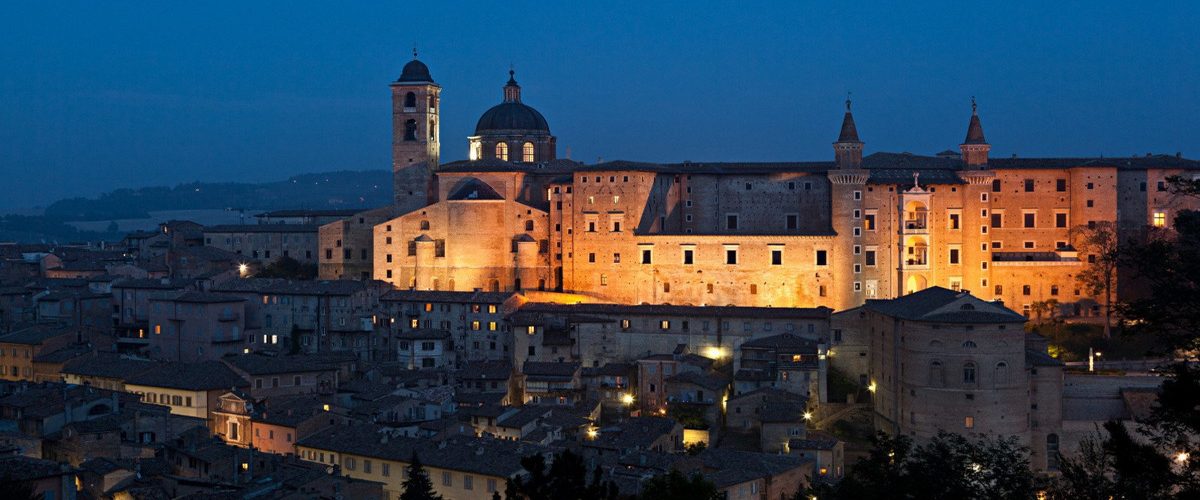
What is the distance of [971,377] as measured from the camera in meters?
37.2

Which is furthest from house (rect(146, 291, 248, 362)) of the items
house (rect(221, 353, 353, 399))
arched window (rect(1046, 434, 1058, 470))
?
arched window (rect(1046, 434, 1058, 470))

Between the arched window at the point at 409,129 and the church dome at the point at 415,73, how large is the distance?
6.75 feet

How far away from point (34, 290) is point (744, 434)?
34.1 meters

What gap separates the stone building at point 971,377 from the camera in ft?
122

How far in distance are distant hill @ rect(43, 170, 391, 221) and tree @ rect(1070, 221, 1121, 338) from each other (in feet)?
328

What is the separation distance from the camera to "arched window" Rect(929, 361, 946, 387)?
37469 millimetres

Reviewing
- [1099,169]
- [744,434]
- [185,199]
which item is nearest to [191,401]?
[744,434]

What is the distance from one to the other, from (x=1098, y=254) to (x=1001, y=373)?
17617 millimetres

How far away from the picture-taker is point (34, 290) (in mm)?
56500

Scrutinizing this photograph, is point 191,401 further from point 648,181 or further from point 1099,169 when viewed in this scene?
point 1099,169

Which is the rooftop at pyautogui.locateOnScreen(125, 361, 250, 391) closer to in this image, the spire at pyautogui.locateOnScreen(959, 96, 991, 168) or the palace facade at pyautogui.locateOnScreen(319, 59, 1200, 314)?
the palace facade at pyautogui.locateOnScreen(319, 59, 1200, 314)

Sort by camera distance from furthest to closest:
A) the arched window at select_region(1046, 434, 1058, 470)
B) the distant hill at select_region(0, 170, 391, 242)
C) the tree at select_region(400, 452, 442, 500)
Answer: the distant hill at select_region(0, 170, 391, 242) → the arched window at select_region(1046, 434, 1058, 470) → the tree at select_region(400, 452, 442, 500)

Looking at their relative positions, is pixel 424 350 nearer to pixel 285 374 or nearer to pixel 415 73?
pixel 285 374

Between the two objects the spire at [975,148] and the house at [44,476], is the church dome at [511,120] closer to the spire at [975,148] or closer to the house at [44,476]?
the spire at [975,148]
